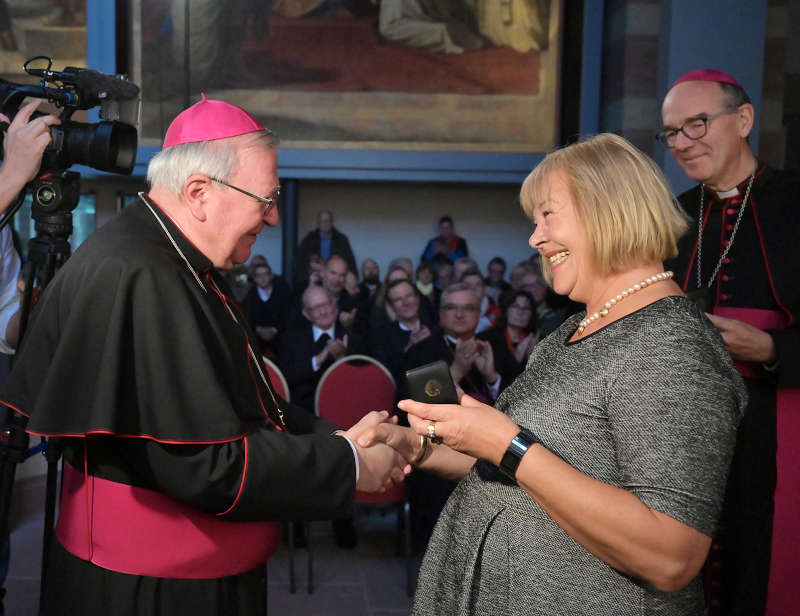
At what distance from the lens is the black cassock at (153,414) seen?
1678 millimetres

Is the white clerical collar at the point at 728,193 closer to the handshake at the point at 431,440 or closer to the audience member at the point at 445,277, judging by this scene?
the handshake at the point at 431,440

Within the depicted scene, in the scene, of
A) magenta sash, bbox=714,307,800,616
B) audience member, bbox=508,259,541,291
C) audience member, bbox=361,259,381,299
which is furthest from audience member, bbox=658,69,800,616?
audience member, bbox=361,259,381,299

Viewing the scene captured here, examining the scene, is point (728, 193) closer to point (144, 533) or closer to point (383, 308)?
point (144, 533)

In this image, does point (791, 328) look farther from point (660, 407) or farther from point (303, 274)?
point (303, 274)

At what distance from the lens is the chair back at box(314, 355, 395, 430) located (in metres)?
4.59

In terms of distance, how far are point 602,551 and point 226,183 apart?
118 cm

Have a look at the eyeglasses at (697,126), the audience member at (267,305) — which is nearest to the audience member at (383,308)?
the audience member at (267,305)

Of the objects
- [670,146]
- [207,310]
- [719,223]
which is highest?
[670,146]

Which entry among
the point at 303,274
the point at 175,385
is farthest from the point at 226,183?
the point at 303,274

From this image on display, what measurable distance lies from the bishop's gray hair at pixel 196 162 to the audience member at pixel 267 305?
471cm

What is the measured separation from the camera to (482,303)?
317 inches

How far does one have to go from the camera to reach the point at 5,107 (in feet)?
8.67

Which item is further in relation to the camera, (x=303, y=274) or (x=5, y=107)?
(x=303, y=274)

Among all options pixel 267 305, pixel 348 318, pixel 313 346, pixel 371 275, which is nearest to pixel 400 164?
pixel 371 275
